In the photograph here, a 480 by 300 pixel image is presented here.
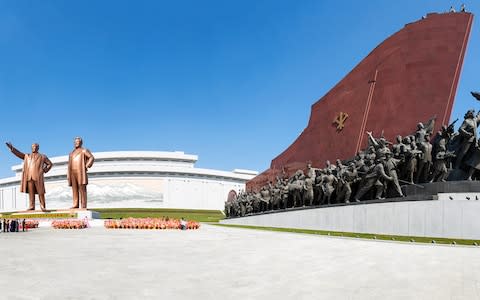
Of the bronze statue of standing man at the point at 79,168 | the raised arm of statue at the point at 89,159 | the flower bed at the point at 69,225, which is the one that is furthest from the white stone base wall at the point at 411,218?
the bronze statue of standing man at the point at 79,168

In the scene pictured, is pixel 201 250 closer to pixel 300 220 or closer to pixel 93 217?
pixel 300 220

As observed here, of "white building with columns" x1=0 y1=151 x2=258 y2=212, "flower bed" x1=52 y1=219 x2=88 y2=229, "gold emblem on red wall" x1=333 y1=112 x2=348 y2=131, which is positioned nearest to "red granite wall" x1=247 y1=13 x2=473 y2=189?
"gold emblem on red wall" x1=333 y1=112 x2=348 y2=131

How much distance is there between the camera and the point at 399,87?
1573cm

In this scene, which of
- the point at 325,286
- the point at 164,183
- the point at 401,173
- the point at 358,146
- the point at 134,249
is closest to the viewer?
the point at 325,286

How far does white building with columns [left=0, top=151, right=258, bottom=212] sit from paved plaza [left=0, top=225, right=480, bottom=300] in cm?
5342

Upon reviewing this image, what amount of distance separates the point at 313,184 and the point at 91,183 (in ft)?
167

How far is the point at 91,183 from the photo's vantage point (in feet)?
199

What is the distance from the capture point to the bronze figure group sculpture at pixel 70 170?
2130 cm

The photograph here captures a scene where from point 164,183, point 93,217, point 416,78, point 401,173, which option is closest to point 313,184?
point 401,173

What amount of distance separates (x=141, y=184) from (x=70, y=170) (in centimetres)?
3935

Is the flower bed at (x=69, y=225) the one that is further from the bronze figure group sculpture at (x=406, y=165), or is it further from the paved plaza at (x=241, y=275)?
the bronze figure group sculpture at (x=406, y=165)

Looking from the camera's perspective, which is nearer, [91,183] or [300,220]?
[300,220]

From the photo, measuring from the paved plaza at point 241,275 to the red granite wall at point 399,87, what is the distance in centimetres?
854

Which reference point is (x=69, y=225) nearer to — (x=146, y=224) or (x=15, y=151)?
(x=146, y=224)
